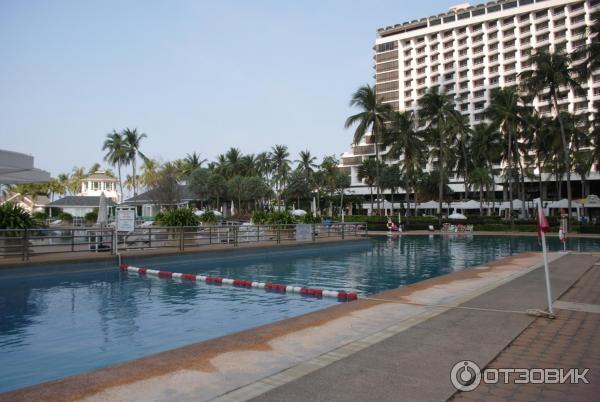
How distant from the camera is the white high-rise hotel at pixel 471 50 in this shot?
315 ft

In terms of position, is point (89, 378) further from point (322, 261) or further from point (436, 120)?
point (436, 120)

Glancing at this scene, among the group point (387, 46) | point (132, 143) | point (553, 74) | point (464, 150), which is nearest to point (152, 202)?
point (132, 143)

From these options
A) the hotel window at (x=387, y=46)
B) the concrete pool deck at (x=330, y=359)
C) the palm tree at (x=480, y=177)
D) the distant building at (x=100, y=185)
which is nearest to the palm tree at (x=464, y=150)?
the palm tree at (x=480, y=177)

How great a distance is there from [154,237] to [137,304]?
14.8 meters

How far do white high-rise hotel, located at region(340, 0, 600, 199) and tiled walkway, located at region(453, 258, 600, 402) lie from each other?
8429 centimetres

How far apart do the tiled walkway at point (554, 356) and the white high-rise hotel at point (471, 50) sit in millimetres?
84289

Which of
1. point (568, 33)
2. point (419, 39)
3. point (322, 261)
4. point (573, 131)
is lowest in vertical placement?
point (322, 261)

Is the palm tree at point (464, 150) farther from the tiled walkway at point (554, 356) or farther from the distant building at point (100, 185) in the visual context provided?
the distant building at point (100, 185)

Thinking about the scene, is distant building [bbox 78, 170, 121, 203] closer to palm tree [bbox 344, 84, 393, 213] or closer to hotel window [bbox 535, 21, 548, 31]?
palm tree [bbox 344, 84, 393, 213]

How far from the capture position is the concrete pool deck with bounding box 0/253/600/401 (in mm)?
4895

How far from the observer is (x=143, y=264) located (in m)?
19.1

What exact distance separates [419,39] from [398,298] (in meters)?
118

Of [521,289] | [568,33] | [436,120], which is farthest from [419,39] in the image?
[521,289]

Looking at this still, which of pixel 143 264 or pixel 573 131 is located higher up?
pixel 573 131
